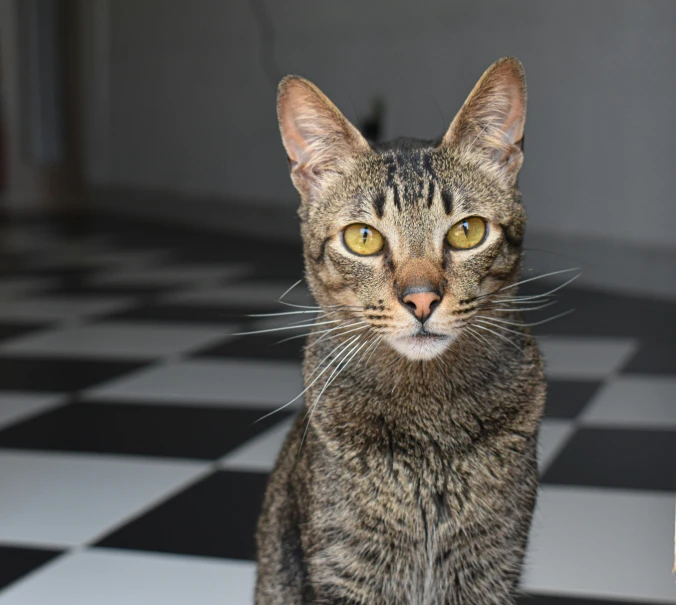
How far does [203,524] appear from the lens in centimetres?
165

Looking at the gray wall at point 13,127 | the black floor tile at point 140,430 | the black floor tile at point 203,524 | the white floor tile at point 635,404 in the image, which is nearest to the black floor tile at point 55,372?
the black floor tile at point 140,430

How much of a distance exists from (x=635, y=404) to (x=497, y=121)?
124 cm

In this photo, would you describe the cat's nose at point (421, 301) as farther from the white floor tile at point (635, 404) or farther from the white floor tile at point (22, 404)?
the white floor tile at point (22, 404)

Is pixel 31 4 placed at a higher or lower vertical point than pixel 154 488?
higher

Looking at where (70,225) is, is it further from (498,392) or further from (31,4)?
(498,392)

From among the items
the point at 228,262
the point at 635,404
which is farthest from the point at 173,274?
the point at 635,404

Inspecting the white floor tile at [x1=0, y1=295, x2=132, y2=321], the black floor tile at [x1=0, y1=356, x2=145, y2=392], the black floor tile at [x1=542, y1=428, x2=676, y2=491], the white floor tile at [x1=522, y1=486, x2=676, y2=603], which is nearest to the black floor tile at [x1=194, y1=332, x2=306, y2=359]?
the black floor tile at [x1=0, y1=356, x2=145, y2=392]

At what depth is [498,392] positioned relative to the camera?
1170 millimetres

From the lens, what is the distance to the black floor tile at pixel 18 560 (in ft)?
4.80

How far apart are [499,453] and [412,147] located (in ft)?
1.16

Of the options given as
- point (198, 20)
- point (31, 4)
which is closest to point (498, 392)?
point (198, 20)

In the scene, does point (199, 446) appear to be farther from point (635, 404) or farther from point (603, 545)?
point (635, 404)

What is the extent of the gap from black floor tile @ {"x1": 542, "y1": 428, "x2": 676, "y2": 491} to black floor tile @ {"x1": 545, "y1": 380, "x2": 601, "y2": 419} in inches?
4.3

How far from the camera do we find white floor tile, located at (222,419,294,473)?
6.29 feet
